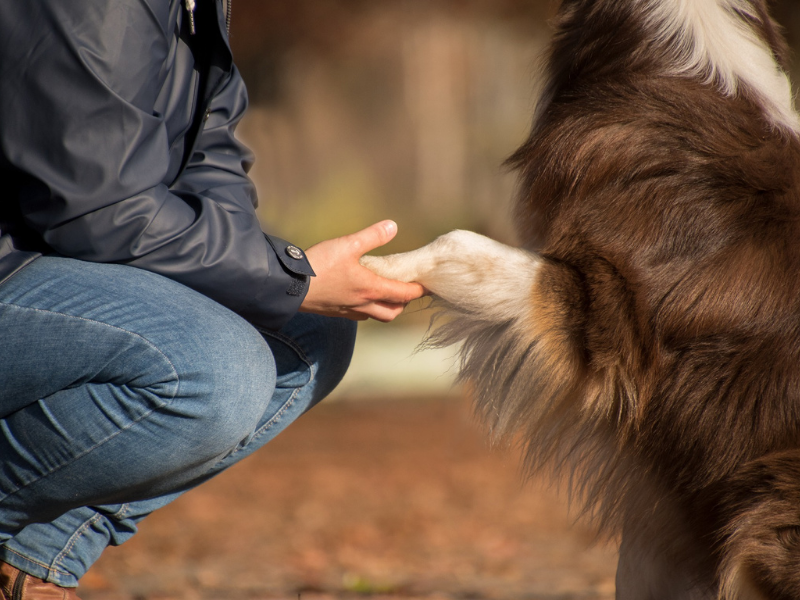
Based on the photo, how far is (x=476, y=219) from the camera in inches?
366

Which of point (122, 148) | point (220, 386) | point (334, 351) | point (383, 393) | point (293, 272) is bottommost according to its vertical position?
point (383, 393)

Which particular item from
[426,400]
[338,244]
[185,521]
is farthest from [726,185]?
[426,400]

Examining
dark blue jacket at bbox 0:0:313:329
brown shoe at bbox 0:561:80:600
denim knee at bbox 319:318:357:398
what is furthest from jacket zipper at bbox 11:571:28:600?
denim knee at bbox 319:318:357:398

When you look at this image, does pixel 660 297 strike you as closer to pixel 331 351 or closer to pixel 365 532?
pixel 331 351

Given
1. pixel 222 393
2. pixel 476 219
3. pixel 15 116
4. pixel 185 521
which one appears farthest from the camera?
pixel 476 219

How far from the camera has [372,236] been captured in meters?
2.07

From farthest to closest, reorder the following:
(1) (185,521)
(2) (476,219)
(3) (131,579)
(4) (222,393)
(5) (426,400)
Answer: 1. (2) (476,219)
2. (5) (426,400)
3. (1) (185,521)
4. (3) (131,579)
5. (4) (222,393)

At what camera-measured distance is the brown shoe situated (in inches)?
80.5

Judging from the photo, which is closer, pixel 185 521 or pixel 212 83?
pixel 212 83

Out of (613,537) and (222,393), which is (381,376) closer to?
(613,537)

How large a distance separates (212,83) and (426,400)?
19.3ft

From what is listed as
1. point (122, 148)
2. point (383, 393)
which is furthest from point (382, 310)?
point (383, 393)

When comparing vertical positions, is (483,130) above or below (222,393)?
below

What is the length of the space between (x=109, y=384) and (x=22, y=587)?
66cm
